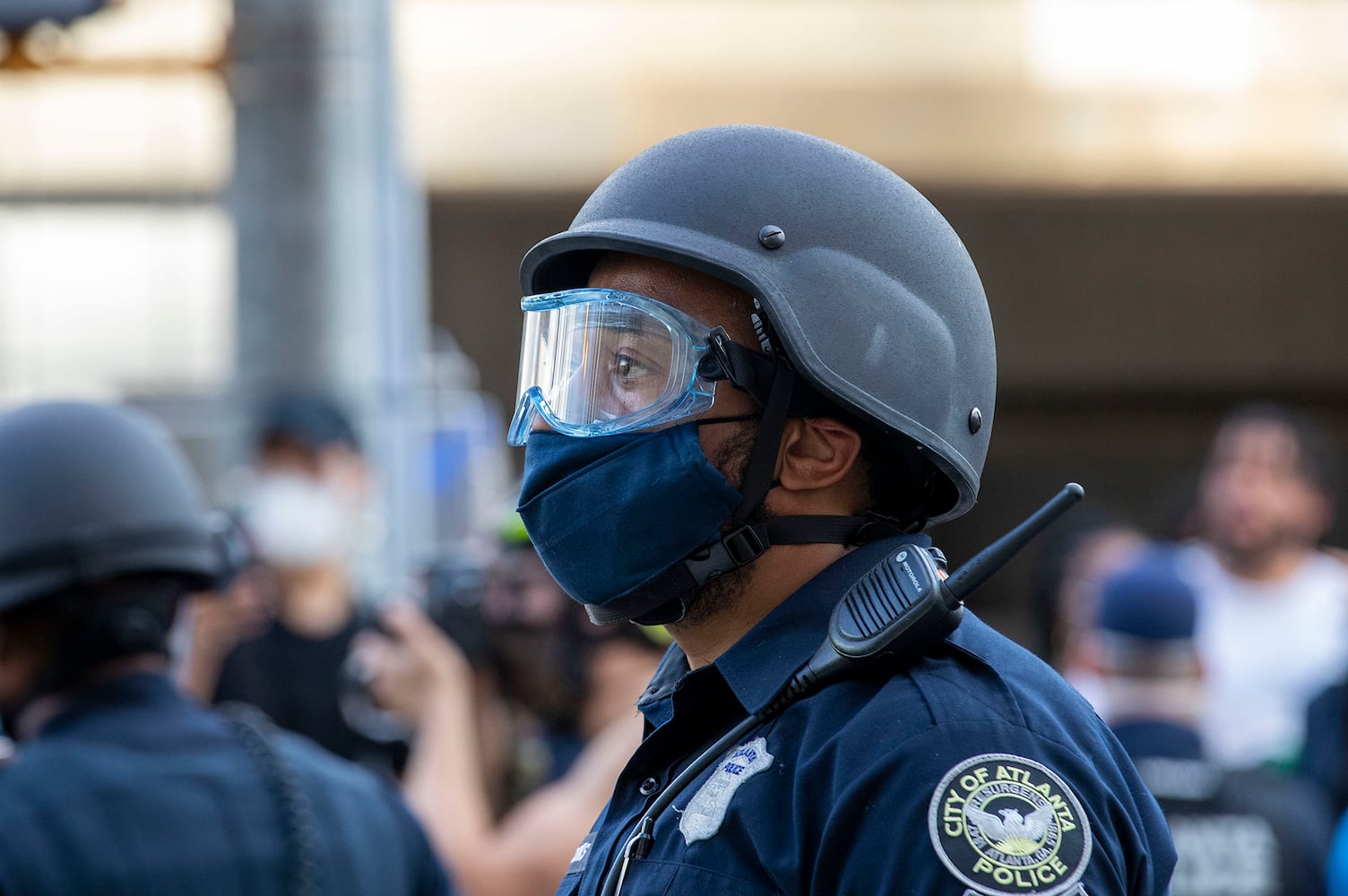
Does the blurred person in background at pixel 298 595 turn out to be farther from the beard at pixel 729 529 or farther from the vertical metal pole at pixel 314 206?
the beard at pixel 729 529

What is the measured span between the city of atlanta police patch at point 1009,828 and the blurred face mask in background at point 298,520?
4.18m

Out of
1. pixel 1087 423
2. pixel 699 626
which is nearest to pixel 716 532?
pixel 699 626

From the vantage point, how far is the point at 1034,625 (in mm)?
7035

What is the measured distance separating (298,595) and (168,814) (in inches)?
108

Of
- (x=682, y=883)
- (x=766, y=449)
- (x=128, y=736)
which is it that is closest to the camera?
(x=682, y=883)

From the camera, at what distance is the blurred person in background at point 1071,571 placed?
631 cm

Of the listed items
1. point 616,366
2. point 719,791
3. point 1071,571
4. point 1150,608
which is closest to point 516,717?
point 1150,608

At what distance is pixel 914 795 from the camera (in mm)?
1548

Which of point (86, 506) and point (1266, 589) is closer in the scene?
point (86, 506)

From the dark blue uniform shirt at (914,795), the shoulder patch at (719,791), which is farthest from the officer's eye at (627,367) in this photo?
the shoulder patch at (719,791)

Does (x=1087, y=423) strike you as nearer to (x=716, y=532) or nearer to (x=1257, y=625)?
(x=1257, y=625)

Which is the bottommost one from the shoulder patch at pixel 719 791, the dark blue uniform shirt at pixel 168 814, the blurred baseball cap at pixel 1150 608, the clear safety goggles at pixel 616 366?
the blurred baseball cap at pixel 1150 608

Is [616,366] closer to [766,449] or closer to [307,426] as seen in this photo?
[766,449]

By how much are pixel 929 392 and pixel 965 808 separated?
61 cm
